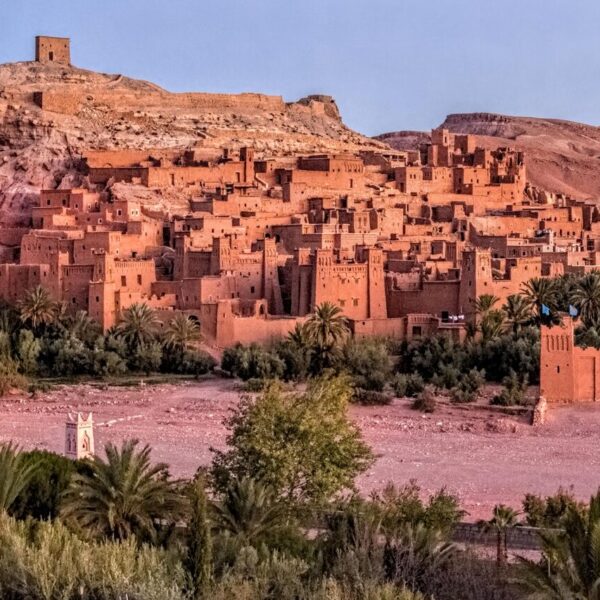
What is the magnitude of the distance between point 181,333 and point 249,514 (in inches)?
Result: 664

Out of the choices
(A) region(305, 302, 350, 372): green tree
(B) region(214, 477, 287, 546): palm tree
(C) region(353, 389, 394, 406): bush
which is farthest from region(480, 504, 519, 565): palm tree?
(A) region(305, 302, 350, 372): green tree

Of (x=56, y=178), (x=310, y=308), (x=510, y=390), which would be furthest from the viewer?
(x=56, y=178)

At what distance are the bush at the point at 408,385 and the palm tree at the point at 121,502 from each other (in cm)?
1434

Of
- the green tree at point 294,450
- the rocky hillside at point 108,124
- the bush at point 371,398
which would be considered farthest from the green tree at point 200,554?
the rocky hillside at point 108,124

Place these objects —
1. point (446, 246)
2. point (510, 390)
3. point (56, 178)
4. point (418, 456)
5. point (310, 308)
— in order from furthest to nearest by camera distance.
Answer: point (56, 178) < point (446, 246) < point (310, 308) < point (510, 390) < point (418, 456)

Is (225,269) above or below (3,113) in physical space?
below

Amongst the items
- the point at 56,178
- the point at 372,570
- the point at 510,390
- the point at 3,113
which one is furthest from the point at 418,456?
the point at 3,113

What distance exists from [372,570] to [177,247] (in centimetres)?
2167

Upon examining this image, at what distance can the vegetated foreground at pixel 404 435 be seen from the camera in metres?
21.7

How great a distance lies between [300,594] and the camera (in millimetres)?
12086

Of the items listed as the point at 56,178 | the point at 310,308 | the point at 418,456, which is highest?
the point at 56,178

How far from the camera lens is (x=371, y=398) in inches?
1131

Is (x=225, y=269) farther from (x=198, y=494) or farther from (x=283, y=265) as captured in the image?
(x=198, y=494)

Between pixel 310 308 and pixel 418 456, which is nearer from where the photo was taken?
pixel 418 456
